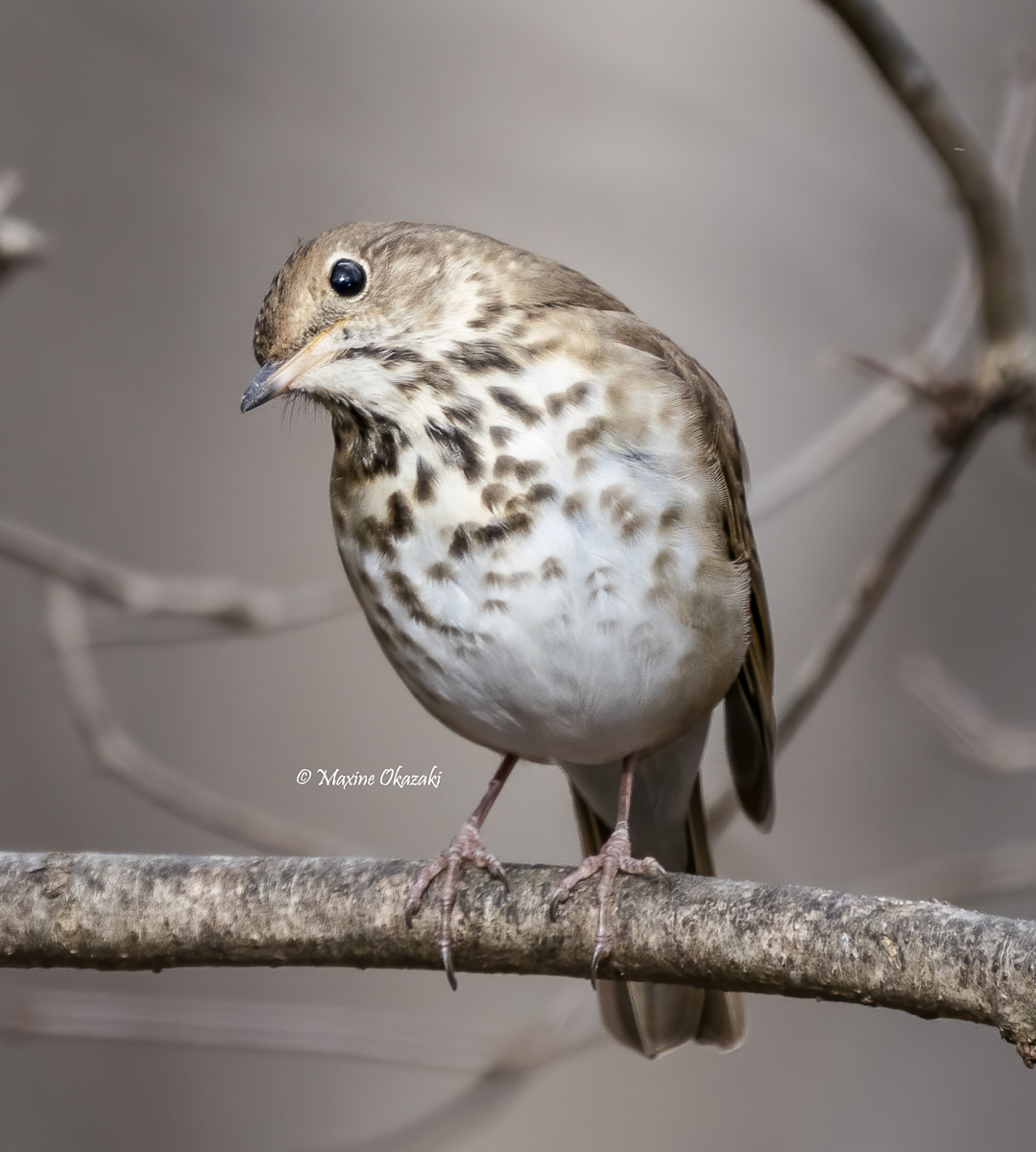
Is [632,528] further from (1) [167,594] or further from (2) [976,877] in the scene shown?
(2) [976,877]

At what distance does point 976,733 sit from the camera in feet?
11.5

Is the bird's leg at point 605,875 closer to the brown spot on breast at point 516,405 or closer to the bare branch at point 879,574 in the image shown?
the bare branch at point 879,574

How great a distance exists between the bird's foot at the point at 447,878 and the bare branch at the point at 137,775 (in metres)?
0.45

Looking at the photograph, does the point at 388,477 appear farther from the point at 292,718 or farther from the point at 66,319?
the point at 66,319

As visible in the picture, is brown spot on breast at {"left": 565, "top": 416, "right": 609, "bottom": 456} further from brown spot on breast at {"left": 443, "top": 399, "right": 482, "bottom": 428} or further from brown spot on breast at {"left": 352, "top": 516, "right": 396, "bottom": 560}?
brown spot on breast at {"left": 352, "top": 516, "right": 396, "bottom": 560}

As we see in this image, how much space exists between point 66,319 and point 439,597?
2954 mm

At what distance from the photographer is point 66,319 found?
16.4ft

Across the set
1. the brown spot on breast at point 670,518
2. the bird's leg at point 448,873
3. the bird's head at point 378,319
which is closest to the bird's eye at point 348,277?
the bird's head at point 378,319

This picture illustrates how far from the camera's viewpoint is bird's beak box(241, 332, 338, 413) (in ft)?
7.91

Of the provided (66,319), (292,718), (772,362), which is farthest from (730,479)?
(66,319)

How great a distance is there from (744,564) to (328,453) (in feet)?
7.88

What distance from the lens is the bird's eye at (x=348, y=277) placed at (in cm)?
253

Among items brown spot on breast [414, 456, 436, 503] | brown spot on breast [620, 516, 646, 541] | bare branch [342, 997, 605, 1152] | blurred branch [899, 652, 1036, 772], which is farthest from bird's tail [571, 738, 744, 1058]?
brown spot on breast [414, 456, 436, 503]

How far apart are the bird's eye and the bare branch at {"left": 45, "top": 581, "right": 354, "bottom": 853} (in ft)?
3.28
